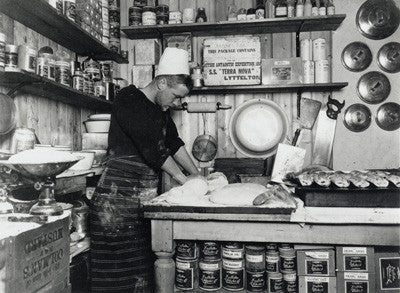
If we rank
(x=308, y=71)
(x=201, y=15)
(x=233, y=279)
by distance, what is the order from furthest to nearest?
(x=201, y=15), (x=308, y=71), (x=233, y=279)

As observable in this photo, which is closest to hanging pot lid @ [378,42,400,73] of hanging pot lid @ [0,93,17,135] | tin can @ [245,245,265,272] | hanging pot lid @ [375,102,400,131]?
hanging pot lid @ [375,102,400,131]

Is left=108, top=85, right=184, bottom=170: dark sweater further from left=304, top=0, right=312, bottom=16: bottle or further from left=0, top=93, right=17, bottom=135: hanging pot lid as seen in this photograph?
left=304, top=0, right=312, bottom=16: bottle

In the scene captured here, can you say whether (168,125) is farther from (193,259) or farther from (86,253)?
(193,259)

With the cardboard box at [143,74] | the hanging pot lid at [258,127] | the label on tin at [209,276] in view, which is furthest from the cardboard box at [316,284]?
the cardboard box at [143,74]

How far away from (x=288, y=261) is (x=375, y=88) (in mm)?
2285

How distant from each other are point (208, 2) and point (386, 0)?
1.62 m

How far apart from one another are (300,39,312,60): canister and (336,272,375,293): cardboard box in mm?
2149

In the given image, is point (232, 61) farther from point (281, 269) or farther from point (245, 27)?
point (281, 269)

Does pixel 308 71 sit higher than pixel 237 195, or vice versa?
pixel 308 71

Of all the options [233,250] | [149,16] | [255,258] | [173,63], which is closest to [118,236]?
[233,250]

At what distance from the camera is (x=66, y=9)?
244 cm

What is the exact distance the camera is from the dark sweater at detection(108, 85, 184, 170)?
236 centimetres

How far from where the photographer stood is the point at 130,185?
2.37m

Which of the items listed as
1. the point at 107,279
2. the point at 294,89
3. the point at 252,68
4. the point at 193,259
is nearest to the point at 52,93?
the point at 107,279
